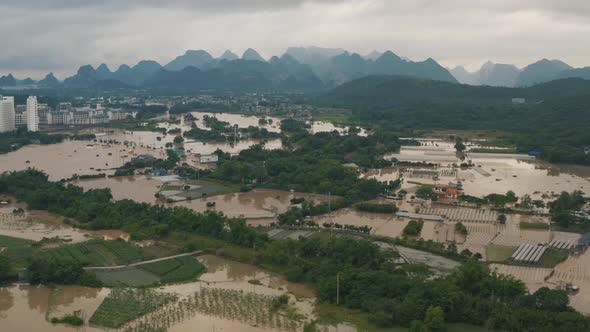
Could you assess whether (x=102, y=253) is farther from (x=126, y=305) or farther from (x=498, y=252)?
(x=498, y=252)

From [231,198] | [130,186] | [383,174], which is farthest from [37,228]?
[383,174]

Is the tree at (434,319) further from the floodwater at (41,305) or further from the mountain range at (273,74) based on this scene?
the mountain range at (273,74)

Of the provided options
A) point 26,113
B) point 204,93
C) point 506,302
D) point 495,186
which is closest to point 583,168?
point 495,186

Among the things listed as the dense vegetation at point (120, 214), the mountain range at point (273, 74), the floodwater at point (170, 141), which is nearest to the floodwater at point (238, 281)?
the dense vegetation at point (120, 214)

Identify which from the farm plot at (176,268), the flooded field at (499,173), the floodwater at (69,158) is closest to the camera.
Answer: the farm plot at (176,268)

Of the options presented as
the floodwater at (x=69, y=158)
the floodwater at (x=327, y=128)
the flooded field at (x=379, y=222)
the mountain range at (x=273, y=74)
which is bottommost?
the flooded field at (x=379, y=222)

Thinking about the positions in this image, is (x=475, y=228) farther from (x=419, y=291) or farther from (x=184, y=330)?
(x=184, y=330)

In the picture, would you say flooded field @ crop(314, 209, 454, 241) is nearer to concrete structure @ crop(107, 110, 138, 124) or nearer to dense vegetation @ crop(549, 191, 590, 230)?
dense vegetation @ crop(549, 191, 590, 230)
